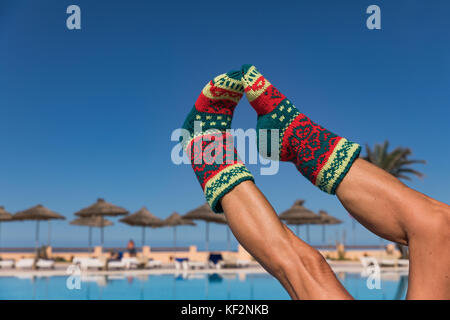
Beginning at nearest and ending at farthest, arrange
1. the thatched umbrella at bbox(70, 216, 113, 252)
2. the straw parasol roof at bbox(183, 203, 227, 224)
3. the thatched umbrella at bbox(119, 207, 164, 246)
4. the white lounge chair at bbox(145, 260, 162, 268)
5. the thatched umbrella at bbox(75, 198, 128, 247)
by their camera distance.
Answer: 1. the white lounge chair at bbox(145, 260, 162, 268)
2. the straw parasol roof at bbox(183, 203, 227, 224)
3. the thatched umbrella at bbox(75, 198, 128, 247)
4. the thatched umbrella at bbox(119, 207, 164, 246)
5. the thatched umbrella at bbox(70, 216, 113, 252)

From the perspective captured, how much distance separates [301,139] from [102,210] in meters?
16.2

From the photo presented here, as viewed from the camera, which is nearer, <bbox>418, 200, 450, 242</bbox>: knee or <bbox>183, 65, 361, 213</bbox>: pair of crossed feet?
<bbox>418, 200, 450, 242</bbox>: knee

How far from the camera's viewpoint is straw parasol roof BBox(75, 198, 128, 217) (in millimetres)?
16406

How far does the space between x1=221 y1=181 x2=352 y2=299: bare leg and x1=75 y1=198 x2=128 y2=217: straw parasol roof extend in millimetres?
16084

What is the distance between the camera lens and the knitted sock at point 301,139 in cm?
116

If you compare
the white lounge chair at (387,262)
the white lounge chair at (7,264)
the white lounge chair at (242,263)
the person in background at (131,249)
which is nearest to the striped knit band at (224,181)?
the white lounge chair at (242,263)

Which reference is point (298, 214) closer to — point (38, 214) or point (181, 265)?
point (181, 265)

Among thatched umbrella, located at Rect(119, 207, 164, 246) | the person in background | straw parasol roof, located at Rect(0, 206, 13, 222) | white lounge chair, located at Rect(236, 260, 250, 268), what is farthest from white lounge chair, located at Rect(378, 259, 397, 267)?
straw parasol roof, located at Rect(0, 206, 13, 222)

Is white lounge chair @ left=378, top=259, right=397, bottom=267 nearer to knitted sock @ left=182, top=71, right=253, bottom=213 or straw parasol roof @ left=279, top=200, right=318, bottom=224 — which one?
straw parasol roof @ left=279, top=200, right=318, bottom=224

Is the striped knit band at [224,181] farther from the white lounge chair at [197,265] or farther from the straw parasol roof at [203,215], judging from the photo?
the straw parasol roof at [203,215]

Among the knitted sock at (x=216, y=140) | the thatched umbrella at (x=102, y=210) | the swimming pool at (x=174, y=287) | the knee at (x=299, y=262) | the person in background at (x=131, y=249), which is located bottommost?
the swimming pool at (x=174, y=287)
